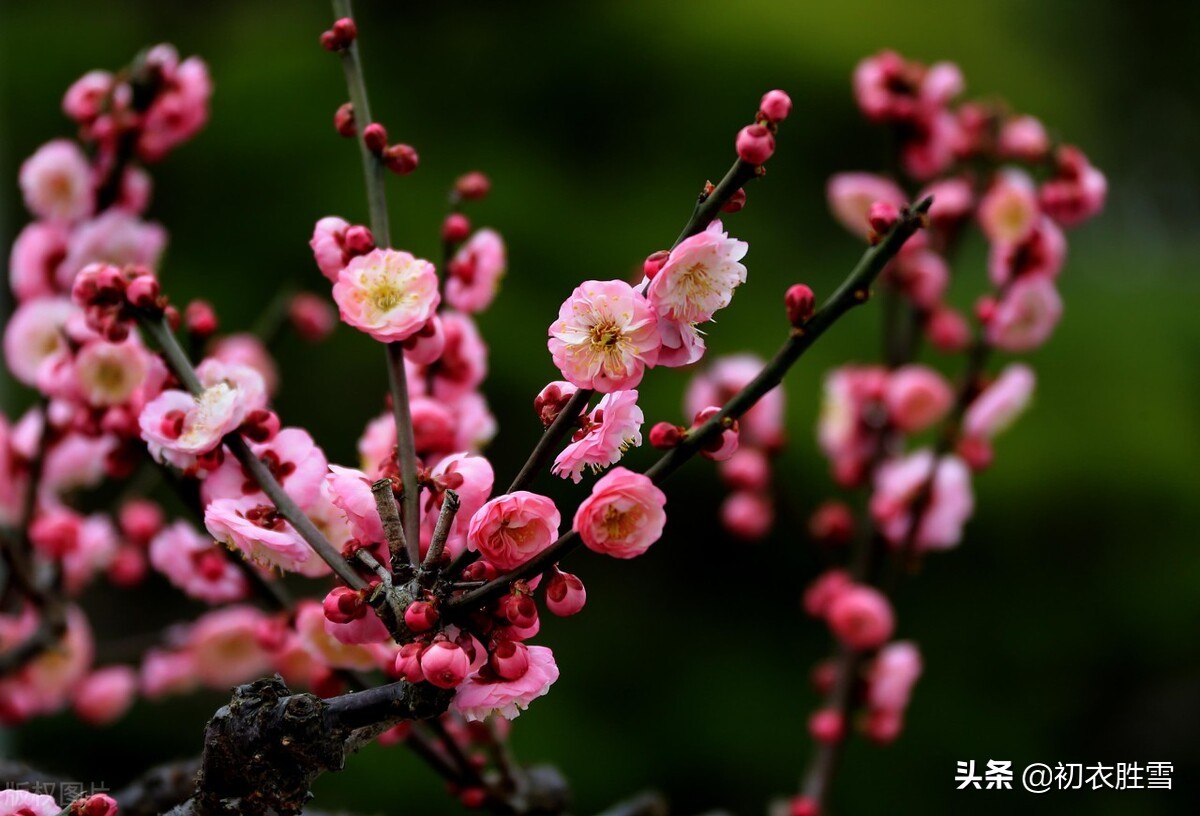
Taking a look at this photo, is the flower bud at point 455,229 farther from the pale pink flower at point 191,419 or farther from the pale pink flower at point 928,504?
the pale pink flower at point 928,504

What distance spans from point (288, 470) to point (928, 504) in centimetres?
66

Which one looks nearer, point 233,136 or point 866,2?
point 233,136

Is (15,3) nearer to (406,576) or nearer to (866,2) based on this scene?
(866,2)

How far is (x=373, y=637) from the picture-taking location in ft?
1.71

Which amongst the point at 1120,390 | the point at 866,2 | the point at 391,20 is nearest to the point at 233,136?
the point at 391,20

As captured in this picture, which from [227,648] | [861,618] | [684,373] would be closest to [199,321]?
[227,648]

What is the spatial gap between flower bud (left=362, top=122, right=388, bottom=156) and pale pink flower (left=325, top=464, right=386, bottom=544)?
18 cm

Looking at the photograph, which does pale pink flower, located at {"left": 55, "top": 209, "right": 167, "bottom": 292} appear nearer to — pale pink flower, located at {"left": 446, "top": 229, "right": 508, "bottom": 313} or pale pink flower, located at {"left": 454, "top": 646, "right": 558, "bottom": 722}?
pale pink flower, located at {"left": 446, "top": 229, "right": 508, "bottom": 313}

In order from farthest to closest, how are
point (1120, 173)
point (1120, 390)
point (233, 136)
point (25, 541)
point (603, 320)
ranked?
point (1120, 173)
point (233, 136)
point (1120, 390)
point (25, 541)
point (603, 320)

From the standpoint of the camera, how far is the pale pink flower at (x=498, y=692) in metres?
0.48

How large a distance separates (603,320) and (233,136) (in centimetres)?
232

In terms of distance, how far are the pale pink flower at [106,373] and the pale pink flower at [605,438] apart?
371mm

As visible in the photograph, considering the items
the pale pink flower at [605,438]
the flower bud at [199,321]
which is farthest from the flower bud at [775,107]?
the flower bud at [199,321]

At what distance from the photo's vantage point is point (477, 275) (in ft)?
2.48
